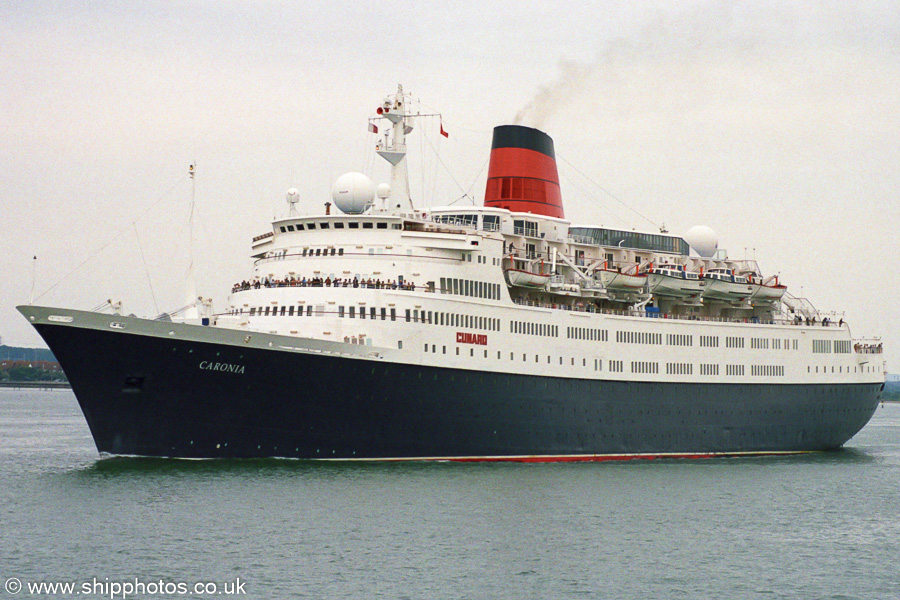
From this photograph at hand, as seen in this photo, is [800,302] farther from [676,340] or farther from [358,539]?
[358,539]

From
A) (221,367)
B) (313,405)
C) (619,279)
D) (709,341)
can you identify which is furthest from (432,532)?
(709,341)

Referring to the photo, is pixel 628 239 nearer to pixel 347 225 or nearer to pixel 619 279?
pixel 619 279

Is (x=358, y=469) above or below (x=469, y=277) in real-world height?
below

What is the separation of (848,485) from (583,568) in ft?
64.2

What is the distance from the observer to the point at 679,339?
158ft

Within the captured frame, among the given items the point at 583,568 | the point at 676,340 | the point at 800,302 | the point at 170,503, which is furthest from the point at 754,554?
the point at 800,302

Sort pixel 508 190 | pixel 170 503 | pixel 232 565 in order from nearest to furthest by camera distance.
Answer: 1. pixel 232 565
2. pixel 170 503
3. pixel 508 190

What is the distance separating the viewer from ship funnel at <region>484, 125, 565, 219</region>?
4712 cm

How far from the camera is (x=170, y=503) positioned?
28984 mm

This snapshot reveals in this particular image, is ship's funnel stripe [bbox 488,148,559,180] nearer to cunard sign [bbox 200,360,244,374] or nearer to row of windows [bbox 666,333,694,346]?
row of windows [bbox 666,333,694,346]

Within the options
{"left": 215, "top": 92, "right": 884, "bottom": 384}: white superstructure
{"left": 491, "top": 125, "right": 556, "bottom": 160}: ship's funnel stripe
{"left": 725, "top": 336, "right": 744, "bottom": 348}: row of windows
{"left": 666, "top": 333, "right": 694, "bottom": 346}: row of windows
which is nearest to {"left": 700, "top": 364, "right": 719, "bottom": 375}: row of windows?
{"left": 215, "top": 92, "right": 884, "bottom": 384}: white superstructure

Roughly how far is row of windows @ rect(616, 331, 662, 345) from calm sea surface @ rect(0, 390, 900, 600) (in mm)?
7813

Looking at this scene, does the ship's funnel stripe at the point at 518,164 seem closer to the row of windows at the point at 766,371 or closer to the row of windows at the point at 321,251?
the row of windows at the point at 321,251

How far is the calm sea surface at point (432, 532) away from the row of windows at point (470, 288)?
6560 millimetres
